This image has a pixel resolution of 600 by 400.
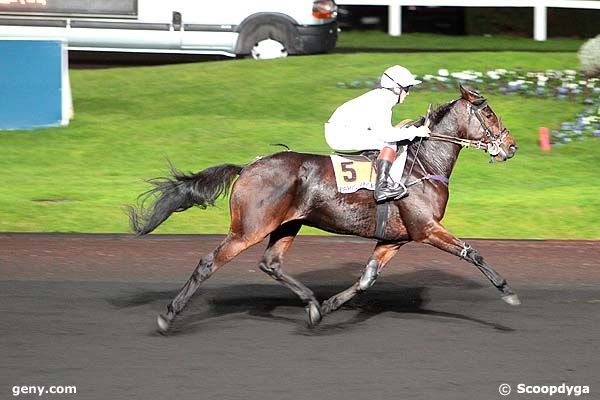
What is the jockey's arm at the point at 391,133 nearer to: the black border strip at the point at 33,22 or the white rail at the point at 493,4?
the black border strip at the point at 33,22

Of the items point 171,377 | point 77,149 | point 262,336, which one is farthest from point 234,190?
point 77,149

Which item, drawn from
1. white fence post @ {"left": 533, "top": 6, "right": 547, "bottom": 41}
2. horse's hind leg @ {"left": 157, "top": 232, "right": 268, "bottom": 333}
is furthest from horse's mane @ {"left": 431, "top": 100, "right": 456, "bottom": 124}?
white fence post @ {"left": 533, "top": 6, "right": 547, "bottom": 41}

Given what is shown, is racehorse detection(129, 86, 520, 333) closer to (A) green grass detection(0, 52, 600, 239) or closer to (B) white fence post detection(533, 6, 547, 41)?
(A) green grass detection(0, 52, 600, 239)

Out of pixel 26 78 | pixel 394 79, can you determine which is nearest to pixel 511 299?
pixel 394 79

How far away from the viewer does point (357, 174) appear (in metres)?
9.15

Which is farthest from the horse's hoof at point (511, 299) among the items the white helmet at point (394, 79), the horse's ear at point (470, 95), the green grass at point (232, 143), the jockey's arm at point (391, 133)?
the green grass at point (232, 143)

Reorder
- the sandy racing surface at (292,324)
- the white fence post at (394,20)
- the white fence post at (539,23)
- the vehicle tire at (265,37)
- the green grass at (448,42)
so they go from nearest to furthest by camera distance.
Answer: the sandy racing surface at (292,324) < the vehicle tire at (265,37) < the green grass at (448,42) < the white fence post at (539,23) < the white fence post at (394,20)

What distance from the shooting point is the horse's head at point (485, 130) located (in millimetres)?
9328

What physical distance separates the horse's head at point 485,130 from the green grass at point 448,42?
54.1 ft

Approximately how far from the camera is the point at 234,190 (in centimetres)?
901

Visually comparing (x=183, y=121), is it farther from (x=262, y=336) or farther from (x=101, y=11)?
(x=262, y=336)

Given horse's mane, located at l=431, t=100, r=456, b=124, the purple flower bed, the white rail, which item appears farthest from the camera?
the white rail

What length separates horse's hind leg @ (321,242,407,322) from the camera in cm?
920

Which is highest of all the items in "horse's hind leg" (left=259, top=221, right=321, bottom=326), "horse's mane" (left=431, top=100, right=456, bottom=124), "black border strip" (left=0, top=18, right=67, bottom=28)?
"black border strip" (left=0, top=18, right=67, bottom=28)
